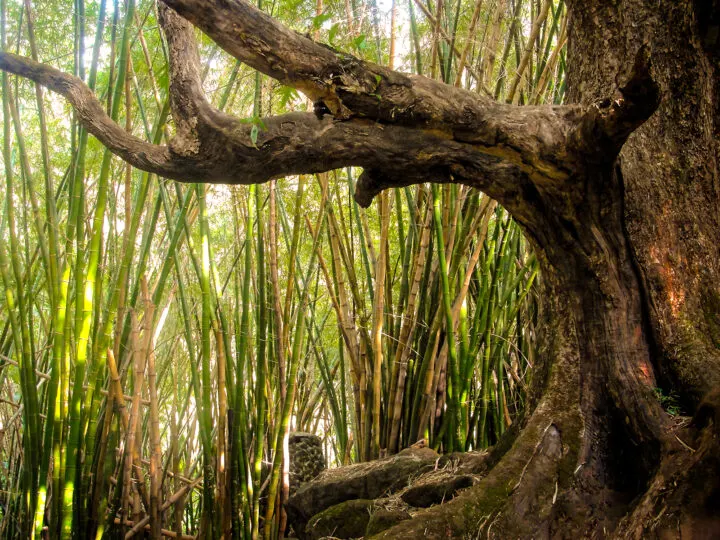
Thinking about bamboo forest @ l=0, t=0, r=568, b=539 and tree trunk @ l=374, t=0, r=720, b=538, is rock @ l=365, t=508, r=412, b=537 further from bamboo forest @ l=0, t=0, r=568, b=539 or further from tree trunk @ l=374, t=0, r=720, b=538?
bamboo forest @ l=0, t=0, r=568, b=539

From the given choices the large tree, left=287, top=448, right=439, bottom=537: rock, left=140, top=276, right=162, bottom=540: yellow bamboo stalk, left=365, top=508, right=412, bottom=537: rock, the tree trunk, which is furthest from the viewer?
left=140, top=276, right=162, bottom=540: yellow bamboo stalk

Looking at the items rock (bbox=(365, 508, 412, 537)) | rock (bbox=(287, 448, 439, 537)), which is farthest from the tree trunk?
rock (bbox=(287, 448, 439, 537))

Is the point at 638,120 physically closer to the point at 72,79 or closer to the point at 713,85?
the point at 713,85

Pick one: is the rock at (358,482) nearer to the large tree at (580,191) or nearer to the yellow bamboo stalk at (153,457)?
the large tree at (580,191)

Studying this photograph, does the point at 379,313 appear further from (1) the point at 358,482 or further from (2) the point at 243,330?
(1) the point at 358,482

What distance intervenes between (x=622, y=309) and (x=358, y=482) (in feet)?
3.48

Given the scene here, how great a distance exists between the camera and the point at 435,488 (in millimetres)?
1854

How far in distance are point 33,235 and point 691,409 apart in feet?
14.8

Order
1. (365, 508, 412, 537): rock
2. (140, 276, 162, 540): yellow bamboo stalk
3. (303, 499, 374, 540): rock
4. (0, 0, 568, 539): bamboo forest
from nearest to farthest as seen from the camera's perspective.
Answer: (365, 508, 412, 537): rock < (303, 499, 374, 540): rock < (0, 0, 568, 539): bamboo forest < (140, 276, 162, 540): yellow bamboo stalk

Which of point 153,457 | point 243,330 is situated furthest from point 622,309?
point 153,457

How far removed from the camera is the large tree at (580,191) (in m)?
1.39

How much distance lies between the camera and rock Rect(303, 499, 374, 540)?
1.99 m

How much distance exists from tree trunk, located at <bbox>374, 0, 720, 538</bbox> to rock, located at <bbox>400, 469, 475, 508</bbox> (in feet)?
0.41

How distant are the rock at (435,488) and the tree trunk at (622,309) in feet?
0.41
